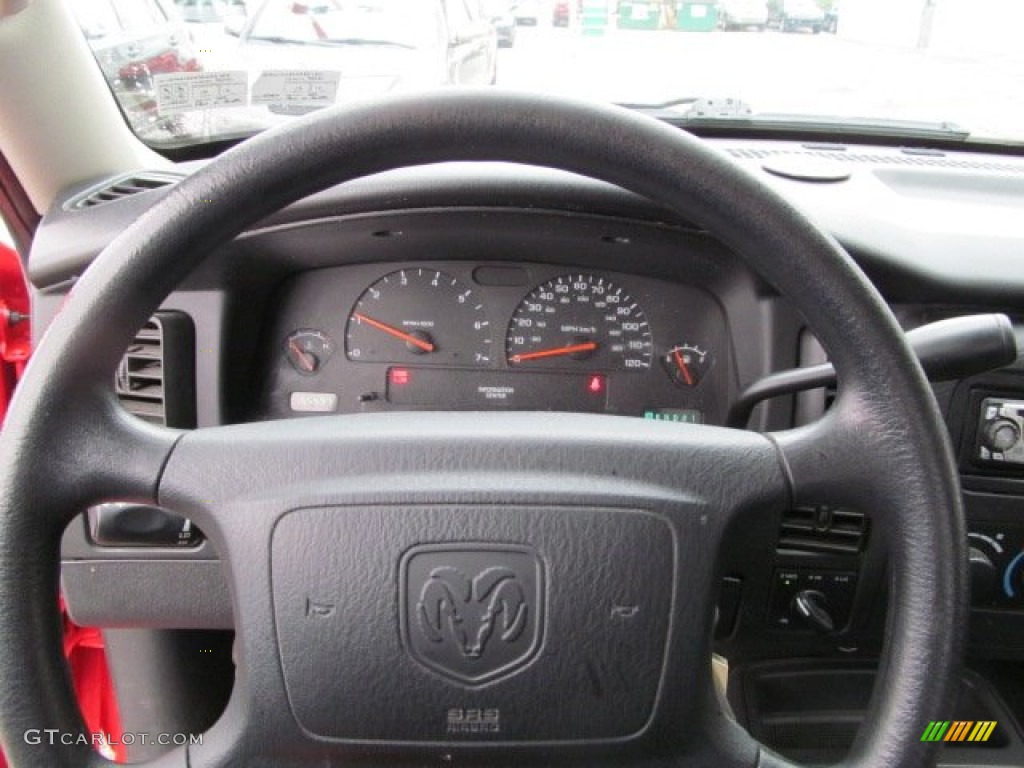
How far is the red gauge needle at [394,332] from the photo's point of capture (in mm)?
1761

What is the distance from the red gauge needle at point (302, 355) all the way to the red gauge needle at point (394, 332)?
11 cm

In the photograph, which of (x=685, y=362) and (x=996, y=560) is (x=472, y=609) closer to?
(x=685, y=362)

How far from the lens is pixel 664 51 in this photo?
7.16 ft

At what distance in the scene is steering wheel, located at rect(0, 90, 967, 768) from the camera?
0.93 metres

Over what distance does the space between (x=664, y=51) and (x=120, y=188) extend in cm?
119

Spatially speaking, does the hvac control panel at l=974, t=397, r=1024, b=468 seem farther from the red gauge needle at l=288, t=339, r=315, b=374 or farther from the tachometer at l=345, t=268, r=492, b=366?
the red gauge needle at l=288, t=339, r=315, b=374

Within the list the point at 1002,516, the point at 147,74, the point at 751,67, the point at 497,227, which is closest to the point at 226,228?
the point at 497,227

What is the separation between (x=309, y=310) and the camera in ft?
5.87

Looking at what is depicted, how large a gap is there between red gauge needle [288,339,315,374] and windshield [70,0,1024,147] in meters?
0.47

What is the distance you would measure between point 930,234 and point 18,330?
1656 millimetres

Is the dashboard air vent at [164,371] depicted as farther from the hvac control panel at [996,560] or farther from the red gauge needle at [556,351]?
the hvac control panel at [996,560]

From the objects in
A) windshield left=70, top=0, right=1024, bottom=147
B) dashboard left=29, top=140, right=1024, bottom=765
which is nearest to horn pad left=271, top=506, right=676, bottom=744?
dashboard left=29, top=140, right=1024, bottom=765

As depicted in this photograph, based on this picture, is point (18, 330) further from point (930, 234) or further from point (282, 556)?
point (930, 234)

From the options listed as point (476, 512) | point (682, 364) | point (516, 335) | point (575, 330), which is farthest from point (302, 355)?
point (476, 512)
